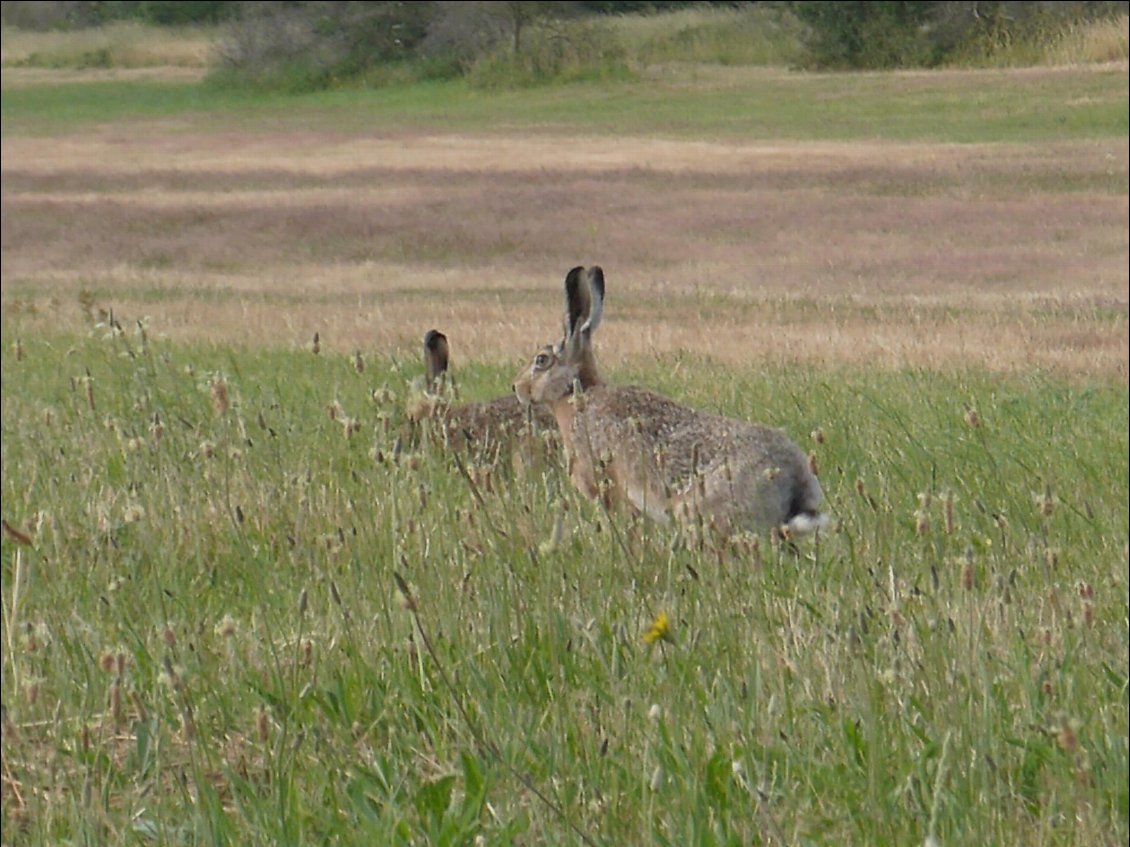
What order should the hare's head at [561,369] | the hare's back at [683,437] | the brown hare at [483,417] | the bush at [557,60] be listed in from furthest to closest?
the bush at [557,60], the brown hare at [483,417], the hare's head at [561,369], the hare's back at [683,437]

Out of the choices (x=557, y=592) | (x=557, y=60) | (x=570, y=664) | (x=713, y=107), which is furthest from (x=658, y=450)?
(x=557, y=60)

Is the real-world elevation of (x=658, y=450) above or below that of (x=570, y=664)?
above

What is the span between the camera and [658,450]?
5.02m

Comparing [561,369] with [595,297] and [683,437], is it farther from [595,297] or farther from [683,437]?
[683,437]

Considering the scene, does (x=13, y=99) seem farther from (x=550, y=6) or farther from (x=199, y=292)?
(x=199, y=292)

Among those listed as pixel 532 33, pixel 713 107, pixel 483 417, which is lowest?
pixel 713 107

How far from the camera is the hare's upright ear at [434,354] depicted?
643cm

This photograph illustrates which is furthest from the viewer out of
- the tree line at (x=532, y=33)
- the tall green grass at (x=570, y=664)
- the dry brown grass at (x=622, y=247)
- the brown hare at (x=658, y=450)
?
the tree line at (x=532, y=33)

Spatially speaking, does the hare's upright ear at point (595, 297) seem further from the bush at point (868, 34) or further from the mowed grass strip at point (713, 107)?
the bush at point (868, 34)

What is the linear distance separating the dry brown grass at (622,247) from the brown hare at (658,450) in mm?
1940

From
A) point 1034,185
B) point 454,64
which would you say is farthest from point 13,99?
point 1034,185

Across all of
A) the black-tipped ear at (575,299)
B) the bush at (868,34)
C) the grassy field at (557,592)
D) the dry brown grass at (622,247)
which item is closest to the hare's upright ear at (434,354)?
the grassy field at (557,592)

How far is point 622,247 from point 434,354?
32.5 ft

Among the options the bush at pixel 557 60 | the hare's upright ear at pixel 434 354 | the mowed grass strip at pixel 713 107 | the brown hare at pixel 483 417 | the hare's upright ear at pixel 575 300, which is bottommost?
the mowed grass strip at pixel 713 107
